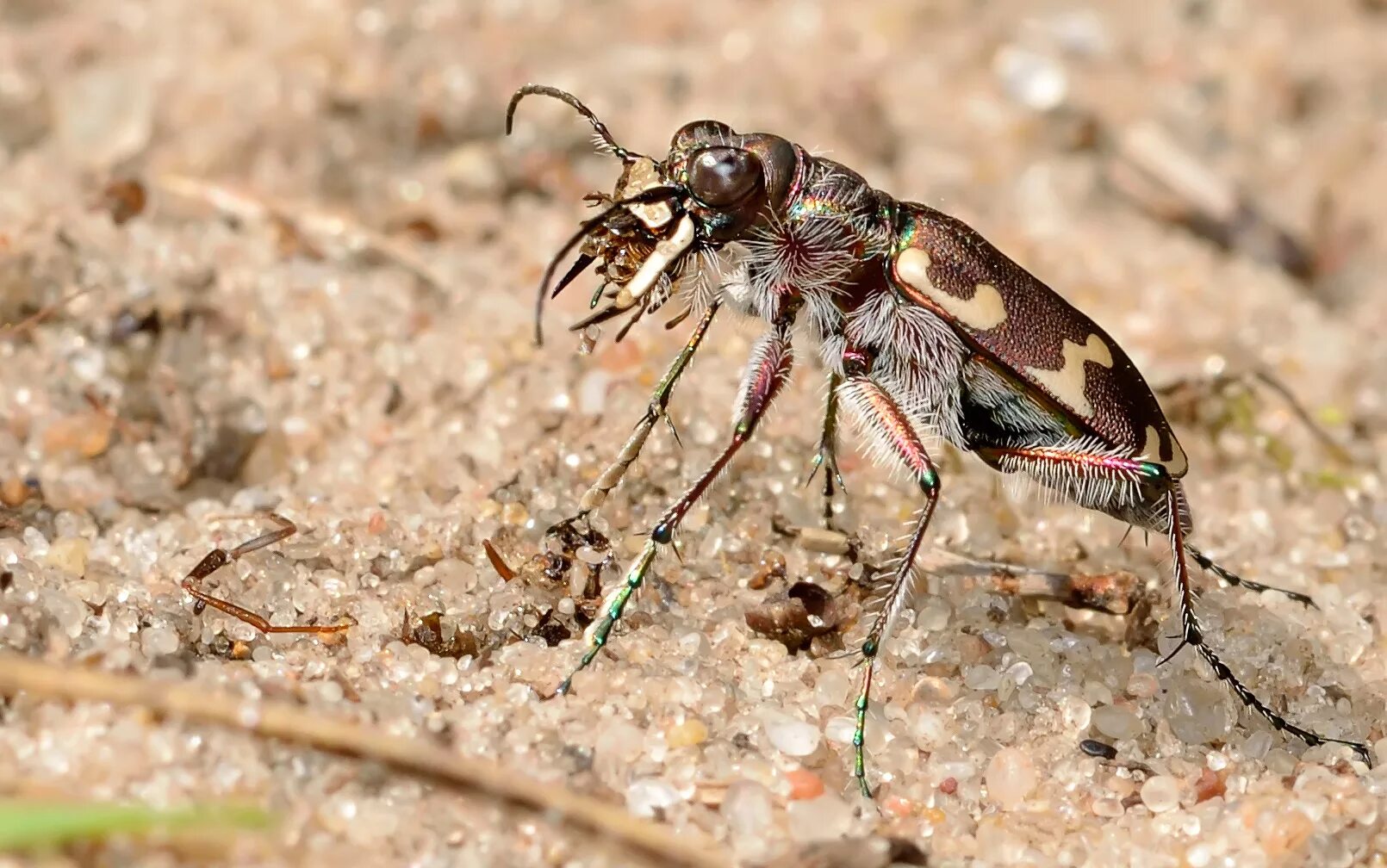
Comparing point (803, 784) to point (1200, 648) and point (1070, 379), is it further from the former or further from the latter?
point (1070, 379)

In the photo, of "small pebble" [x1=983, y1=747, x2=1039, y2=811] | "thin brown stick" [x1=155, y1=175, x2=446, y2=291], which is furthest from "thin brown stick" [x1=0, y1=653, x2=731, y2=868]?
"thin brown stick" [x1=155, y1=175, x2=446, y2=291]

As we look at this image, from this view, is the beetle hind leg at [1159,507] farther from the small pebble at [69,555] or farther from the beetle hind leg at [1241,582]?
the small pebble at [69,555]

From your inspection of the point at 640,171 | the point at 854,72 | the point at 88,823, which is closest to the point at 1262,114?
the point at 854,72

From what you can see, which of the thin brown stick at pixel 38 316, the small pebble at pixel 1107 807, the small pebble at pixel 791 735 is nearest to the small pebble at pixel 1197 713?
the small pebble at pixel 1107 807

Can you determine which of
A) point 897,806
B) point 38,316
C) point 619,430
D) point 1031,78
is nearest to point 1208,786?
point 897,806

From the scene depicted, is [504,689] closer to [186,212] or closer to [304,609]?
[304,609]
